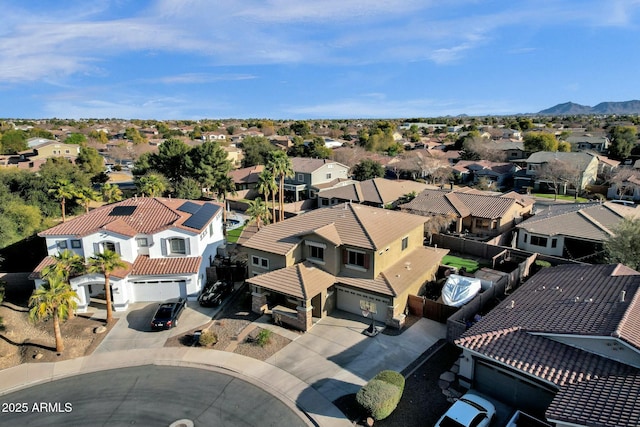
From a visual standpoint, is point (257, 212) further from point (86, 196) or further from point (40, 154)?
point (40, 154)

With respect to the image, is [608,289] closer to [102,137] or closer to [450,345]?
[450,345]

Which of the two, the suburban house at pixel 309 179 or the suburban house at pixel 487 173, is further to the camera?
the suburban house at pixel 487 173

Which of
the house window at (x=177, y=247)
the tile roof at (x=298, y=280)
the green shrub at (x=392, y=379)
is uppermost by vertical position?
the house window at (x=177, y=247)

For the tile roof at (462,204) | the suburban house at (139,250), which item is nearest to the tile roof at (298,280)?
the suburban house at (139,250)

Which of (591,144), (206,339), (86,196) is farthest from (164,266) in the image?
(591,144)

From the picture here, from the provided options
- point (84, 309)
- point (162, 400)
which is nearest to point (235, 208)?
point (84, 309)

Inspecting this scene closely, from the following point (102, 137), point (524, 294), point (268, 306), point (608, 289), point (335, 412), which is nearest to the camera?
point (335, 412)

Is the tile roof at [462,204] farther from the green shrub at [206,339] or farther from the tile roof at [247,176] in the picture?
the tile roof at [247,176]
